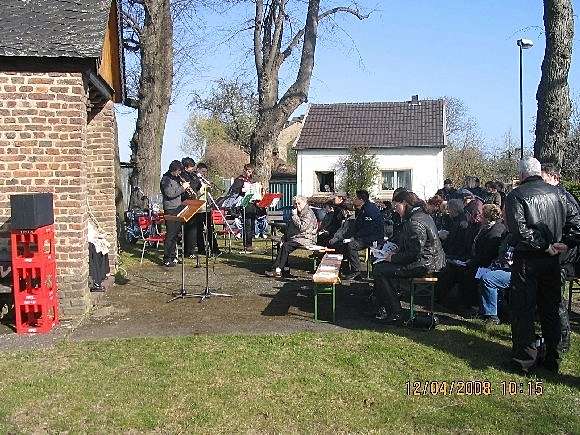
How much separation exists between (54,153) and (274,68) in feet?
48.6

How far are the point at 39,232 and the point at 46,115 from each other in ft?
4.98

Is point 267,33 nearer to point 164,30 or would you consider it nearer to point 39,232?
point 164,30

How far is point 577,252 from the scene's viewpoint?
7.59 m

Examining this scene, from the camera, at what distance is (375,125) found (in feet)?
116

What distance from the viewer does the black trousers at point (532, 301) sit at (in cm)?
593

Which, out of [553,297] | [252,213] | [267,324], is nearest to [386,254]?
[267,324]

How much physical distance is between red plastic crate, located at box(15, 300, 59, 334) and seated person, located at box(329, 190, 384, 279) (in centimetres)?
475

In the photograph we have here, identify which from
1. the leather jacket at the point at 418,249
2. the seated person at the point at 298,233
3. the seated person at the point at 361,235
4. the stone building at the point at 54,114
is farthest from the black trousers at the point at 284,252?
the stone building at the point at 54,114

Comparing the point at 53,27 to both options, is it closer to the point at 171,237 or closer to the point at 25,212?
the point at 25,212

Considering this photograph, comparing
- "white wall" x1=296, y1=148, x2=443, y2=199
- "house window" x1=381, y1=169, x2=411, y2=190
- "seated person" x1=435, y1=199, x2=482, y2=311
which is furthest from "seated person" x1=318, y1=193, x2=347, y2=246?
"house window" x1=381, y1=169, x2=411, y2=190

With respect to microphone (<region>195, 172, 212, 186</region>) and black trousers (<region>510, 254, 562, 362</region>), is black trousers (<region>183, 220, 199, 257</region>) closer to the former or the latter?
microphone (<region>195, 172, 212, 186</region>)

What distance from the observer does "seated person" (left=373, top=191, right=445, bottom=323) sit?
25.1ft

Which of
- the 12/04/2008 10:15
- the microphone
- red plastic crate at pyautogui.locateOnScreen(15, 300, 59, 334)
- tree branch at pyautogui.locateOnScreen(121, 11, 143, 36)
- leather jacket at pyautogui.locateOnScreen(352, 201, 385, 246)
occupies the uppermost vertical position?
tree branch at pyautogui.locateOnScreen(121, 11, 143, 36)

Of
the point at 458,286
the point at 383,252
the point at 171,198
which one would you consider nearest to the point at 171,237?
the point at 171,198
